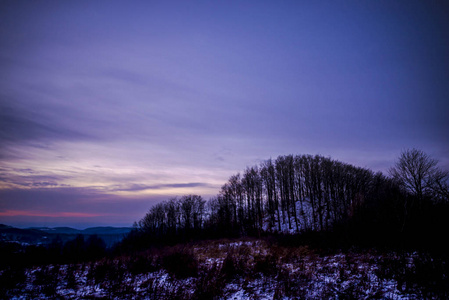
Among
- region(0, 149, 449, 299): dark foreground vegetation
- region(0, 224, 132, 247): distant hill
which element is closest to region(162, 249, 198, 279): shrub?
region(0, 149, 449, 299): dark foreground vegetation

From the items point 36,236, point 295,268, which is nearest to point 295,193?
point 295,268

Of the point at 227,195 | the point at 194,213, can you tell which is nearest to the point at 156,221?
the point at 194,213

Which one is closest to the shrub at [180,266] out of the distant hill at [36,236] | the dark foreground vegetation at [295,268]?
the dark foreground vegetation at [295,268]

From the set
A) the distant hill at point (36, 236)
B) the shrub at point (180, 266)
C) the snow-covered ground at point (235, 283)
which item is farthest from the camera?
the distant hill at point (36, 236)

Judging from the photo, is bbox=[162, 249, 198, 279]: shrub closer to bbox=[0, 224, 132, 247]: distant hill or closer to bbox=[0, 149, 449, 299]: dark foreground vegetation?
bbox=[0, 149, 449, 299]: dark foreground vegetation

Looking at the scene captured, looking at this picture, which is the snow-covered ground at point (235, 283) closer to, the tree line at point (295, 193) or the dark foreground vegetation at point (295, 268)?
the dark foreground vegetation at point (295, 268)

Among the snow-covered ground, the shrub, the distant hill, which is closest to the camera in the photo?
the snow-covered ground

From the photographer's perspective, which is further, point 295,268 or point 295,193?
point 295,193

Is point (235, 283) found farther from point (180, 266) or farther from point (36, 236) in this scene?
point (36, 236)

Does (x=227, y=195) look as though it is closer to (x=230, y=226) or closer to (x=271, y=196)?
(x=230, y=226)

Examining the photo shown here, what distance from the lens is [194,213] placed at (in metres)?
76.7

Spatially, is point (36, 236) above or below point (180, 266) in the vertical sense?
below

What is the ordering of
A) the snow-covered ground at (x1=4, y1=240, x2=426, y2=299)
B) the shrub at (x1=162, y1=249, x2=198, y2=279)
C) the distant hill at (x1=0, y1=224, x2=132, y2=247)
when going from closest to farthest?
1. the snow-covered ground at (x1=4, y1=240, x2=426, y2=299)
2. the shrub at (x1=162, y1=249, x2=198, y2=279)
3. the distant hill at (x1=0, y1=224, x2=132, y2=247)

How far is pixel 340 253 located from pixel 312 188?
128 ft
